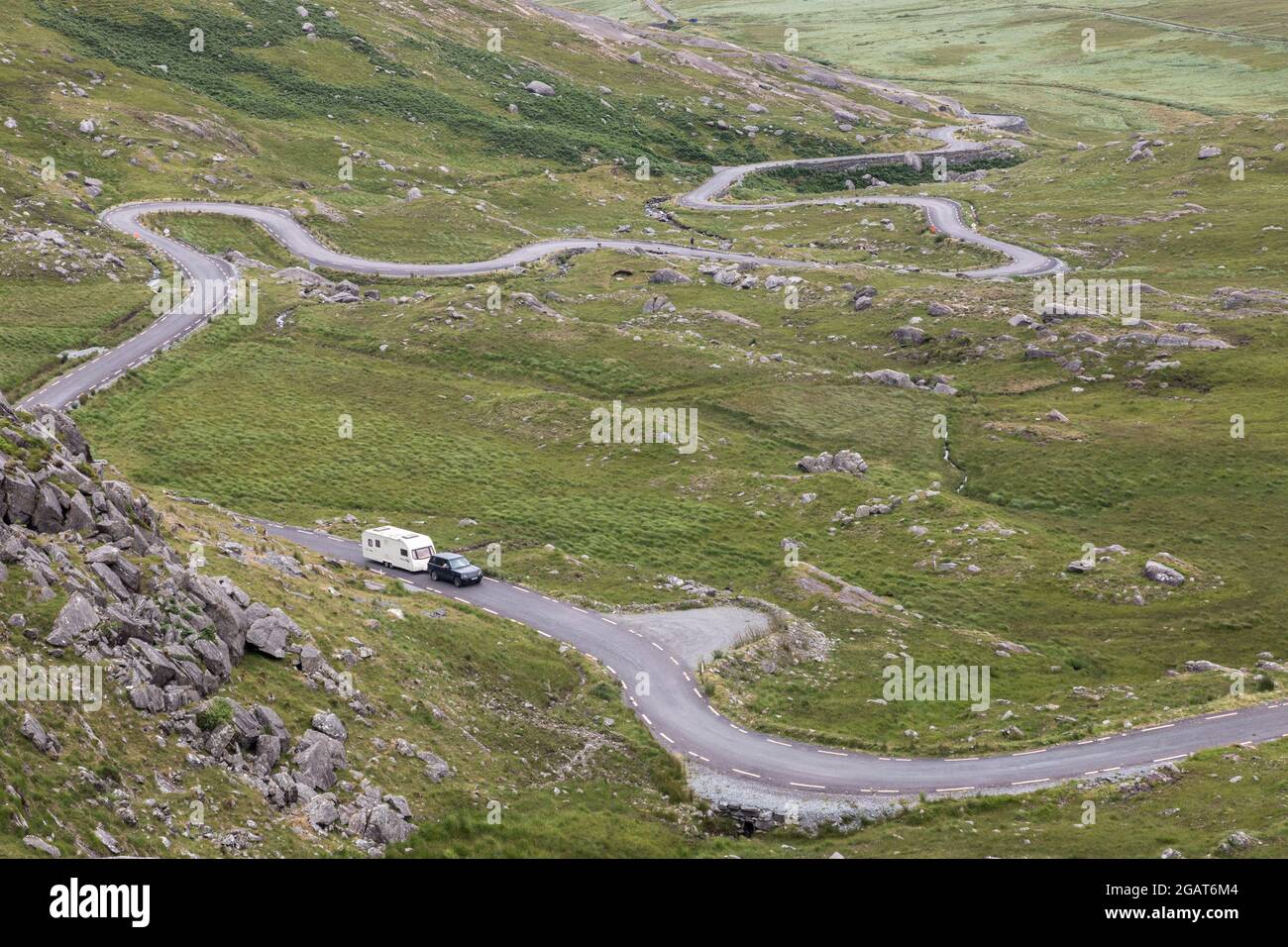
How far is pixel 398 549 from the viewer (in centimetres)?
6172

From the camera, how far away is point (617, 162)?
169875 millimetres

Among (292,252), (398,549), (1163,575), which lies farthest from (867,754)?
(292,252)

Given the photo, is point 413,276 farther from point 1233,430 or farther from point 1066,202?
point 1066,202

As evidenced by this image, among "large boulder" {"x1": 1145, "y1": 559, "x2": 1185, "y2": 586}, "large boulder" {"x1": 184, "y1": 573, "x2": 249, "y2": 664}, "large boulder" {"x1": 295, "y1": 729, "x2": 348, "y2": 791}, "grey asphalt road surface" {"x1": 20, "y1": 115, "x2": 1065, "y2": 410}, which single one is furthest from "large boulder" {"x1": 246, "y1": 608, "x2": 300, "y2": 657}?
"grey asphalt road surface" {"x1": 20, "y1": 115, "x2": 1065, "y2": 410}

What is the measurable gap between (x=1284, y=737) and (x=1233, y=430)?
4511 cm

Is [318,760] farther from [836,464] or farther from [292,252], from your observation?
[292,252]

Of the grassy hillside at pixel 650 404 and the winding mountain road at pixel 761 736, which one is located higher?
the grassy hillside at pixel 650 404

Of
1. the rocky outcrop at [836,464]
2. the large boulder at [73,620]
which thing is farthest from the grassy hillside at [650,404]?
the large boulder at [73,620]

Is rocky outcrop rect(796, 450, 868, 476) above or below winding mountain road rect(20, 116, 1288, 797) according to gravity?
above

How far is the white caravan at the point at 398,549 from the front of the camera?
202ft

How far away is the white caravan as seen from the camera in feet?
202

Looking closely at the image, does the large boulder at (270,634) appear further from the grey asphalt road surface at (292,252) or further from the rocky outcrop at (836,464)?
the grey asphalt road surface at (292,252)

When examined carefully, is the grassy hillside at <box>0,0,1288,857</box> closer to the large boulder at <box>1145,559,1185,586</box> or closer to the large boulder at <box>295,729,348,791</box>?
the large boulder at <box>1145,559,1185,586</box>

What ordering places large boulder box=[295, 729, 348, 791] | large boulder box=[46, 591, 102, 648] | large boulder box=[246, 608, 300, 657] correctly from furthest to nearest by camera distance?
1. large boulder box=[246, 608, 300, 657]
2. large boulder box=[295, 729, 348, 791]
3. large boulder box=[46, 591, 102, 648]
